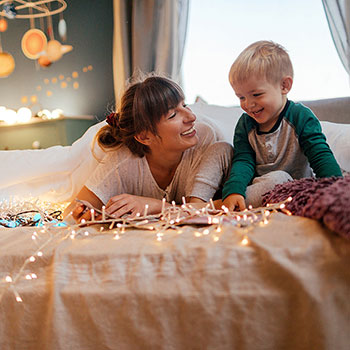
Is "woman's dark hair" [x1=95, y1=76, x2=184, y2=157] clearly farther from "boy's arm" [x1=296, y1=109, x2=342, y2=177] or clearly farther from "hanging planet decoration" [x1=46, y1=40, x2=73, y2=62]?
"hanging planet decoration" [x1=46, y1=40, x2=73, y2=62]

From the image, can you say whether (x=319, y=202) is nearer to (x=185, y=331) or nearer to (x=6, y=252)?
(x=185, y=331)

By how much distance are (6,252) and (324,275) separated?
570 millimetres

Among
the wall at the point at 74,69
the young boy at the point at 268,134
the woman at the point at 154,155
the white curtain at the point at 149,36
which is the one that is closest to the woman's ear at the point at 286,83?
the young boy at the point at 268,134

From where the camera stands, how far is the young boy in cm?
107

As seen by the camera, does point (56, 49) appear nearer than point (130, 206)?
No

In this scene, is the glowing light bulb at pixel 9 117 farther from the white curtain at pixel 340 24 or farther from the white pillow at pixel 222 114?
the white curtain at pixel 340 24

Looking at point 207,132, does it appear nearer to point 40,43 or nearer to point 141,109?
point 141,109

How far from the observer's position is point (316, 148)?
1088mm

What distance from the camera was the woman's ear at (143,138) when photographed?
1261 mm

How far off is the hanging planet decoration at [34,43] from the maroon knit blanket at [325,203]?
11.9 ft

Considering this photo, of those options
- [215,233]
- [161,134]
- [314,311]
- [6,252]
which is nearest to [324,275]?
[314,311]

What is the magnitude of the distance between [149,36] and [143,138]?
7.49 ft

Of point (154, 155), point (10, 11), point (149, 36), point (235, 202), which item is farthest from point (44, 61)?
point (235, 202)

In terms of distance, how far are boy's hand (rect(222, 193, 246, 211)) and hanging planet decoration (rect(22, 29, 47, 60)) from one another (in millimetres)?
3406
